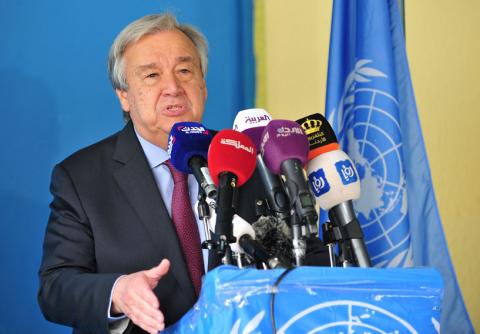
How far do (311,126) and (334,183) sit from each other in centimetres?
18

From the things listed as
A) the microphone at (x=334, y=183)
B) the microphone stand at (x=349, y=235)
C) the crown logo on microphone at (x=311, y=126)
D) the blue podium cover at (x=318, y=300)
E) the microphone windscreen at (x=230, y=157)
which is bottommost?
the blue podium cover at (x=318, y=300)

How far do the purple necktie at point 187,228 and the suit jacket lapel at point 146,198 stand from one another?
1.5 inches

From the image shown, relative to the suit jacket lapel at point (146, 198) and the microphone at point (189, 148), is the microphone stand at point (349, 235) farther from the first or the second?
the suit jacket lapel at point (146, 198)

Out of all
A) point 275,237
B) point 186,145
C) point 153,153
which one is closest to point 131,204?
point 153,153

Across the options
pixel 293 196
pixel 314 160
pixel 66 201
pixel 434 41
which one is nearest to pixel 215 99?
pixel 434 41

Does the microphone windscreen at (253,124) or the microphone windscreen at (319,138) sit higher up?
the microphone windscreen at (253,124)

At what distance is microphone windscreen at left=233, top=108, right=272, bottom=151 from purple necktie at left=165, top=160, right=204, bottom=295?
452 mm

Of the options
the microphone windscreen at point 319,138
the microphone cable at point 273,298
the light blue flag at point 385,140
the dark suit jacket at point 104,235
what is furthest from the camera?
the light blue flag at point 385,140

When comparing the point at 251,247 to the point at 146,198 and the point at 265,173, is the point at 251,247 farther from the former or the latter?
the point at 146,198

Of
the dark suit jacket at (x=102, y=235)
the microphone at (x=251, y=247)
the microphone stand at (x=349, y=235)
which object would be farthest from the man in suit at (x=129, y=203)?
the microphone stand at (x=349, y=235)

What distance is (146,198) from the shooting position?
2.05m

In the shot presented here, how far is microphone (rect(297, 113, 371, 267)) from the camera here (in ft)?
4.58

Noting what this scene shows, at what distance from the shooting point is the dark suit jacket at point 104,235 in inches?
70.8

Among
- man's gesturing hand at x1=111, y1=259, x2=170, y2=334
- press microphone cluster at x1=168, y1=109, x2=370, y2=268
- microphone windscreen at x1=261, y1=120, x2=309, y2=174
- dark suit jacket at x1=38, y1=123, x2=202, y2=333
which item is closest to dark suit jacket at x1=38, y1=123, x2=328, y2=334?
dark suit jacket at x1=38, y1=123, x2=202, y2=333
